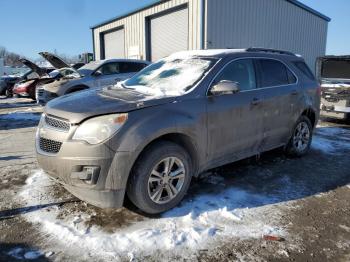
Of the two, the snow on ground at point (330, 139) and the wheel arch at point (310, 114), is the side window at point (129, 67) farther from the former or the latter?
the wheel arch at point (310, 114)

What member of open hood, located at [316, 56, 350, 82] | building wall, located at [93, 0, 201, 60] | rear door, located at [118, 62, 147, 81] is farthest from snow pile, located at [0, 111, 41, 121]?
open hood, located at [316, 56, 350, 82]

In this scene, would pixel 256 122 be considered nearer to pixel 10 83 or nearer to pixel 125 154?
pixel 125 154

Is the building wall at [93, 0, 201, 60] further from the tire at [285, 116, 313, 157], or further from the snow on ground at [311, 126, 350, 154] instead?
the tire at [285, 116, 313, 157]

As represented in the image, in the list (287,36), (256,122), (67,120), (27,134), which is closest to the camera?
(67,120)

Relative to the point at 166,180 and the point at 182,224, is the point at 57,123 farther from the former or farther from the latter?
the point at 182,224

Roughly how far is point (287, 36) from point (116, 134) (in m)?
16.7

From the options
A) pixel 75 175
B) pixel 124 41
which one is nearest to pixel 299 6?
pixel 124 41

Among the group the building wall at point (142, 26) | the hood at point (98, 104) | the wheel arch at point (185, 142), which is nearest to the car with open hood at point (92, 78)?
the building wall at point (142, 26)

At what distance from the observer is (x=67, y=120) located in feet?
11.3

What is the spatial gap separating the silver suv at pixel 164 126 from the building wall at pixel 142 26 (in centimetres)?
942

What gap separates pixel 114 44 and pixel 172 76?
1781 cm

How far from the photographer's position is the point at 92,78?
10.2m

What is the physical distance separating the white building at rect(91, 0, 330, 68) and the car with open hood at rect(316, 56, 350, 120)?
4885 millimetres

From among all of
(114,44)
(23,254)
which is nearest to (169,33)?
(114,44)
